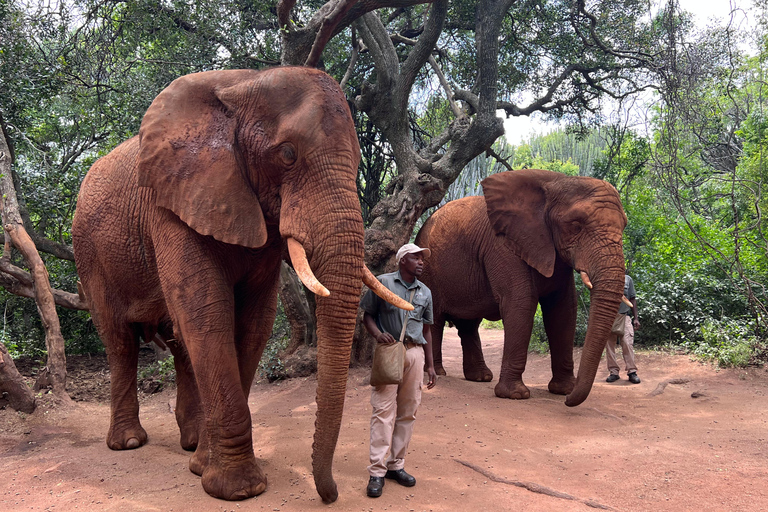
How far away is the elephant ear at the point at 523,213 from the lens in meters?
7.95

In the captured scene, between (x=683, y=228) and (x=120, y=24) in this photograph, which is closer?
(x=120, y=24)

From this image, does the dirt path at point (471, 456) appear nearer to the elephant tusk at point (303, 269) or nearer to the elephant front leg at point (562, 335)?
the elephant front leg at point (562, 335)

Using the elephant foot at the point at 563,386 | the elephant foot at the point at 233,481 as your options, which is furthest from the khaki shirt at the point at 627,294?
the elephant foot at the point at 233,481

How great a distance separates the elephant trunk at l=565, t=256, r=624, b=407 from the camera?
6719 millimetres

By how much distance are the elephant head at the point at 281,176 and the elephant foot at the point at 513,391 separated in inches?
170

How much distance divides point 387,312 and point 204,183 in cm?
169

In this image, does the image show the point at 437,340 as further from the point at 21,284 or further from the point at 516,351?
the point at 21,284

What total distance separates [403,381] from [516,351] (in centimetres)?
376

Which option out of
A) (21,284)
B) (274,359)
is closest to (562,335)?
(274,359)

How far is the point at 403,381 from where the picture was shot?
179 inches

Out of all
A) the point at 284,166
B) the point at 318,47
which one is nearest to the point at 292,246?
the point at 284,166

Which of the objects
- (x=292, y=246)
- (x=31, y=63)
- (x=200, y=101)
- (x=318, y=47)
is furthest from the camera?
(x=31, y=63)

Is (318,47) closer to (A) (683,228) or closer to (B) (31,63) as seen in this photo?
(B) (31,63)

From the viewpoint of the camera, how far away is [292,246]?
3805mm
